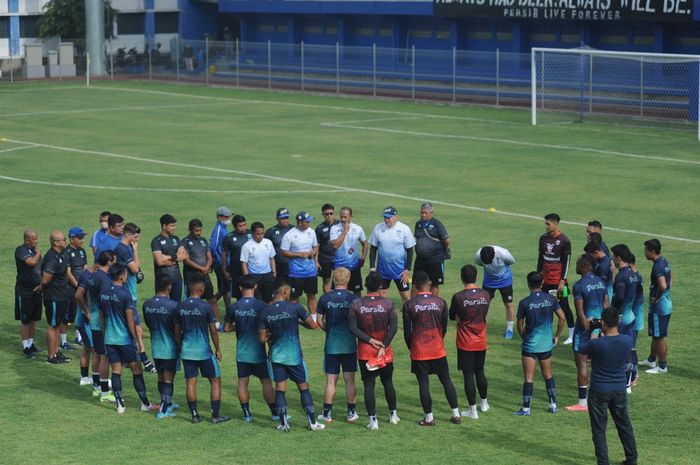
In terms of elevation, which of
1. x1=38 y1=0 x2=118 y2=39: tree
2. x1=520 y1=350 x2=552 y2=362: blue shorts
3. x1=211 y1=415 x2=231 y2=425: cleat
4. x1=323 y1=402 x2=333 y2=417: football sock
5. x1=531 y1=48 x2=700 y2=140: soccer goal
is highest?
x1=38 y1=0 x2=118 y2=39: tree

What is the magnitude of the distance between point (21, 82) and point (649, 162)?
42489 millimetres

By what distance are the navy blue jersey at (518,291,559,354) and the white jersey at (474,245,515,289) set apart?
3.41 meters

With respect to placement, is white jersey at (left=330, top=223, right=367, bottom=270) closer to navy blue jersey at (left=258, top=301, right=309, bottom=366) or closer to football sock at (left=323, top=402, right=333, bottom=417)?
football sock at (left=323, top=402, right=333, bottom=417)

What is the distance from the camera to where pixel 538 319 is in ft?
49.6

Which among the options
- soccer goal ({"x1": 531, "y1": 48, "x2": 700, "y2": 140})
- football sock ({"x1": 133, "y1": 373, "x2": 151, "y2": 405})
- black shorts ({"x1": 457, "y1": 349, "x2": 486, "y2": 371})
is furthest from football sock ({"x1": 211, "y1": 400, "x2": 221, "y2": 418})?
soccer goal ({"x1": 531, "y1": 48, "x2": 700, "y2": 140})

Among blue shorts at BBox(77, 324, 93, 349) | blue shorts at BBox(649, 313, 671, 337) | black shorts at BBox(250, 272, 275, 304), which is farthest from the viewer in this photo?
black shorts at BBox(250, 272, 275, 304)

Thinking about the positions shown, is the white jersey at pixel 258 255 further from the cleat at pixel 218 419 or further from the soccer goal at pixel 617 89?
the soccer goal at pixel 617 89

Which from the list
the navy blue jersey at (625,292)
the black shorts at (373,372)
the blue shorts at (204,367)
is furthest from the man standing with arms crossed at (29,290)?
the navy blue jersey at (625,292)

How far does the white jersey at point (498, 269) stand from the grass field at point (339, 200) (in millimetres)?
836

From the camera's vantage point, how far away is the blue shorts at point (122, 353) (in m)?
15.5

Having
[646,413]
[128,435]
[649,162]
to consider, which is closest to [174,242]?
[128,435]

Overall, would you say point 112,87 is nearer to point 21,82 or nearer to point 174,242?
point 21,82

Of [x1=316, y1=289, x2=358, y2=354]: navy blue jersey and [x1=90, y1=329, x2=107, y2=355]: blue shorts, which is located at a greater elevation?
[x1=316, y1=289, x2=358, y2=354]: navy blue jersey

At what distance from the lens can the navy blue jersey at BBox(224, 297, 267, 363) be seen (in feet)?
48.2
